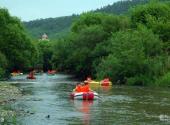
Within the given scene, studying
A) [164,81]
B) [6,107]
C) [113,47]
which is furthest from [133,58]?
[6,107]

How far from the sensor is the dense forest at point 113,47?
236ft

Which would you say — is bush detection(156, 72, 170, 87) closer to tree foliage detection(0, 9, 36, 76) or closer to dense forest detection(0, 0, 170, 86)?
dense forest detection(0, 0, 170, 86)

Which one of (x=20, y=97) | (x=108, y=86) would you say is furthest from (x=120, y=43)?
(x=20, y=97)

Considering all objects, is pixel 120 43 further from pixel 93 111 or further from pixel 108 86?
pixel 93 111

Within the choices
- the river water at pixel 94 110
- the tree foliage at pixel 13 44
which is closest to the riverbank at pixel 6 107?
the river water at pixel 94 110

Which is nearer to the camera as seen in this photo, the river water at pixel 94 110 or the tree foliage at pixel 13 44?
the river water at pixel 94 110

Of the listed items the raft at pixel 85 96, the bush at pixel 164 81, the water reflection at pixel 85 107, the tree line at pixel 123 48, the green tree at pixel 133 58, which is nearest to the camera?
the water reflection at pixel 85 107

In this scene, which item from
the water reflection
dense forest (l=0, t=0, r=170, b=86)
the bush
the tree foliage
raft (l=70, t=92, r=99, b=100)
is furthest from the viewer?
the tree foliage

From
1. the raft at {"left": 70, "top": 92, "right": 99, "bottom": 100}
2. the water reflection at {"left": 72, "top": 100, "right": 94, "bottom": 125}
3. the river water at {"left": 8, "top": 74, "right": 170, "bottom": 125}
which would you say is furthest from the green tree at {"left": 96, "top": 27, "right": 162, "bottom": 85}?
the water reflection at {"left": 72, "top": 100, "right": 94, "bottom": 125}

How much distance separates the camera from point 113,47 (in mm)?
76312

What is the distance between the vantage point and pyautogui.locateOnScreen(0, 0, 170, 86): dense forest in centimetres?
7188

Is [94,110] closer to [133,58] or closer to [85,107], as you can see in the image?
[85,107]

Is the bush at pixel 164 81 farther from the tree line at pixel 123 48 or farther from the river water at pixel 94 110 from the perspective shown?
the river water at pixel 94 110

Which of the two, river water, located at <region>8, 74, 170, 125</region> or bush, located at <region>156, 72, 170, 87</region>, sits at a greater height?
river water, located at <region>8, 74, 170, 125</region>
